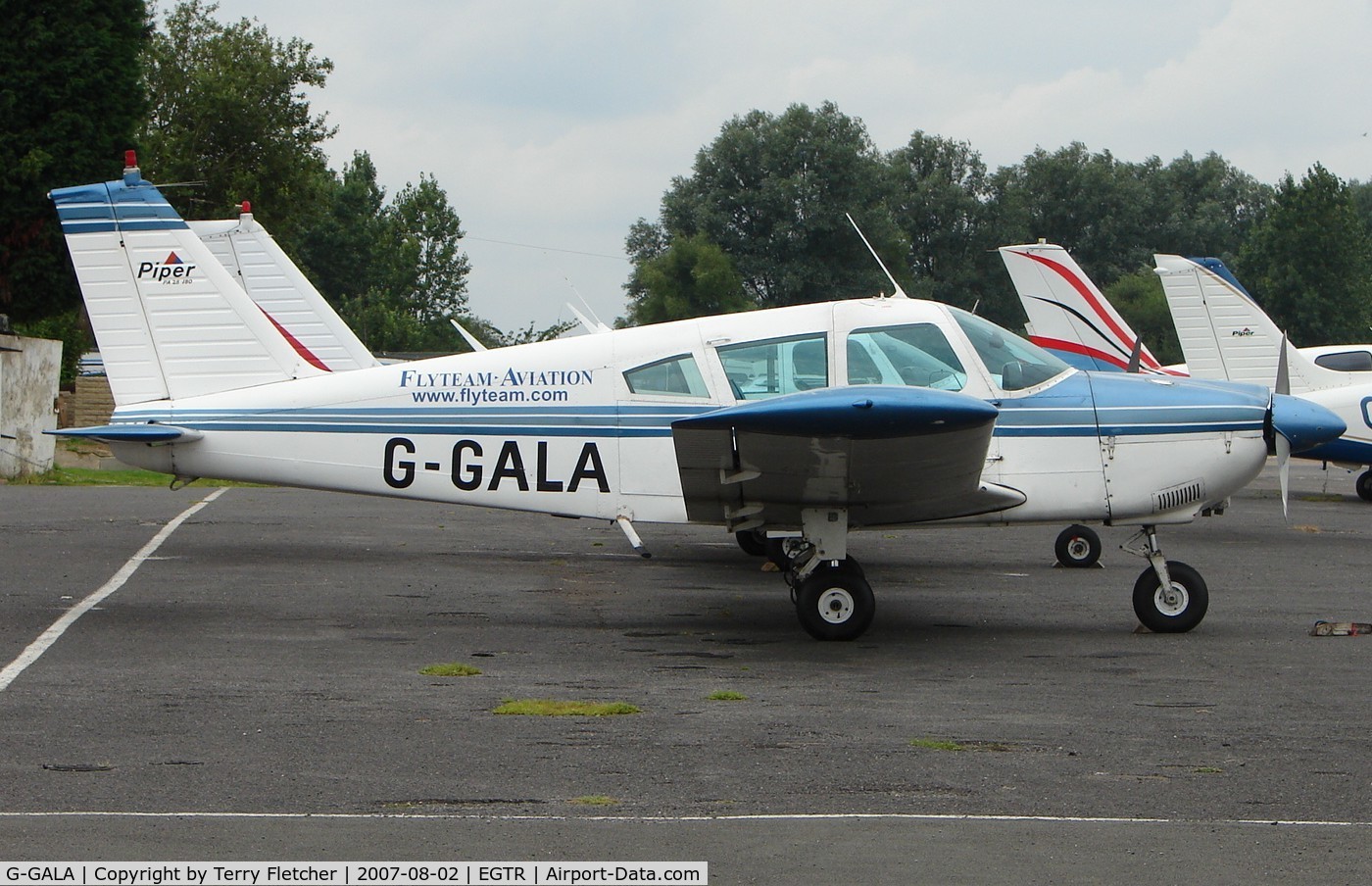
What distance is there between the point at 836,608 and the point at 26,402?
18084 millimetres

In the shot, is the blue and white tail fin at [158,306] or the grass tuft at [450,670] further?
the blue and white tail fin at [158,306]

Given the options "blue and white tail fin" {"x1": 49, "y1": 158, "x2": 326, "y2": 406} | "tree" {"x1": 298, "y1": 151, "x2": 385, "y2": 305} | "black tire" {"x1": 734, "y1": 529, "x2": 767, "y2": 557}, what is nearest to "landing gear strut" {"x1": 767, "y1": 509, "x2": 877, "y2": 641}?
"blue and white tail fin" {"x1": 49, "y1": 158, "x2": 326, "y2": 406}

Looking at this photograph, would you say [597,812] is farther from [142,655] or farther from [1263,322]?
[1263,322]

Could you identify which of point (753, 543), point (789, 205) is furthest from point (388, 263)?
point (753, 543)

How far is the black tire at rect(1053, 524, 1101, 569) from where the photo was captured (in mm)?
14109

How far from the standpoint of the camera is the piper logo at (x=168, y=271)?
464 inches

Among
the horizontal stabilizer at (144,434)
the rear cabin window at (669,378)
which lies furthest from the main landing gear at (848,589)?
the horizontal stabilizer at (144,434)

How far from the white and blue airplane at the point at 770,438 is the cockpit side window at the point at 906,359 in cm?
1

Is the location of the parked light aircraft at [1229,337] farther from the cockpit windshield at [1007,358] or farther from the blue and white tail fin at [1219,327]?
the cockpit windshield at [1007,358]

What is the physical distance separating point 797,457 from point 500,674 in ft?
7.19

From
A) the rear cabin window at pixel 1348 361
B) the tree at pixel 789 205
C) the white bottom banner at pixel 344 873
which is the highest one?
the tree at pixel 789 205

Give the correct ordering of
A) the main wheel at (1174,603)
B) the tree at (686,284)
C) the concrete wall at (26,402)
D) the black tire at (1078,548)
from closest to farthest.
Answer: the main wheel at (1174,603) < the black tire at (1078,548) < the concrete wall at (26,402) < the tree at (686,284)

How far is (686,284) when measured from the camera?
145 feet

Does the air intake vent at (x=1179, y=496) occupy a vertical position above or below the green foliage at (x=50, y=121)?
below
